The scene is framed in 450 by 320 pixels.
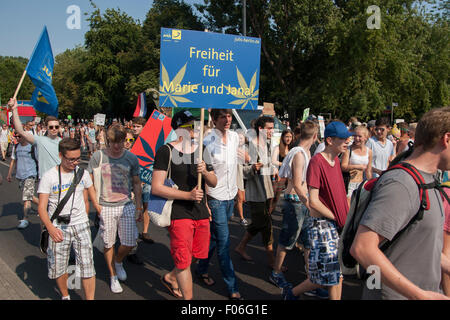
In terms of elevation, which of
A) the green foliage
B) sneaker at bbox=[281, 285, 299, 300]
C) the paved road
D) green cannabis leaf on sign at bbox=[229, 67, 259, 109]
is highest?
the green foliage

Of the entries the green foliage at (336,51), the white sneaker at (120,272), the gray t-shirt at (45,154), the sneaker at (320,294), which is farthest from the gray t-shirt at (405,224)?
the green foliage at (336,51)

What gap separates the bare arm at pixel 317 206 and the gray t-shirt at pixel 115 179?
2155mm

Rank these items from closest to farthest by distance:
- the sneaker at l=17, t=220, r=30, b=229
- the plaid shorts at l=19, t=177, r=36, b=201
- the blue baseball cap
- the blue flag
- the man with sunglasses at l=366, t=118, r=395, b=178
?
1. the blue baseball cap
2. the blue flag
3. the man with sunglasses at l=366, t=118, r=395, b=178
4. the sneaker at l=17, t=220, r=30, b=229
5. the plaid shorts at l=19, t=177, r=36, b=201

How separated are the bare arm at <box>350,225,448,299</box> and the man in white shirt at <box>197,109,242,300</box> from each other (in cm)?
206

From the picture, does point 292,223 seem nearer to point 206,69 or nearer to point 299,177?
point 299,177

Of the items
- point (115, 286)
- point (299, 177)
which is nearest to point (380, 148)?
point (299, 177)

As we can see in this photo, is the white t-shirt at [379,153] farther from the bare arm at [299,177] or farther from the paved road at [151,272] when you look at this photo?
the bare arm at [299,177]

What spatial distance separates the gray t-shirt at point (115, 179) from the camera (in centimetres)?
410

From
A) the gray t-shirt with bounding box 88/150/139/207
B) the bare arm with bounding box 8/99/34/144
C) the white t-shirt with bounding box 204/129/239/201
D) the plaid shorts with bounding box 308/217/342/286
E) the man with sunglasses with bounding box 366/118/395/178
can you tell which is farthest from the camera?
the man with sunglasses with bounding box 366/118/395/178

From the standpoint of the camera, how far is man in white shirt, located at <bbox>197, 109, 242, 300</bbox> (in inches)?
145

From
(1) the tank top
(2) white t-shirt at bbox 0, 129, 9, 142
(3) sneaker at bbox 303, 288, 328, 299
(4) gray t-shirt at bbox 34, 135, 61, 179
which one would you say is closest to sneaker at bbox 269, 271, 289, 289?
(3) sneaker at bbox 303, 288, 328, 299

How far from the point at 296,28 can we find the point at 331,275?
1882 cm

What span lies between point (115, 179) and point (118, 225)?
52cm

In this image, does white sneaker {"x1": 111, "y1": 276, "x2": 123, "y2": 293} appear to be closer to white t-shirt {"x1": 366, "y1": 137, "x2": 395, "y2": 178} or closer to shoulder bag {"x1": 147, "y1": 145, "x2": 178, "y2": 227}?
shoulder bag {"x1": 147, "y1": 145, "x2": 178, "y2": 227}
